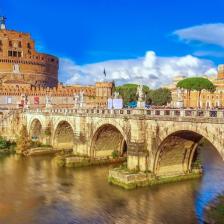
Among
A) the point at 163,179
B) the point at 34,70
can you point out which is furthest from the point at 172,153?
the point at 34,70

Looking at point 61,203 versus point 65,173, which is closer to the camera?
point 61,203

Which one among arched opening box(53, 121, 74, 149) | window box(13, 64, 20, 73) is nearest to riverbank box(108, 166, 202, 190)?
arched opening box(53, 121, 74, 149)

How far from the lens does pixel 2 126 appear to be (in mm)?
69250

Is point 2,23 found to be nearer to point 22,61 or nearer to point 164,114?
point 22,61

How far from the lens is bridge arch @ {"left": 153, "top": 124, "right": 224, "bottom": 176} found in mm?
30786

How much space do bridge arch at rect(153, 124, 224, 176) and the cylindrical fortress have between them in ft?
222

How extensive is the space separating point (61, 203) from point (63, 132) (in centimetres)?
2698

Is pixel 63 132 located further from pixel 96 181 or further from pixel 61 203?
pixel 61 203

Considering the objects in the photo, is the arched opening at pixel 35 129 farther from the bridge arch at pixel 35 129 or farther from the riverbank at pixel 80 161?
the riverbank at pixel 80 161

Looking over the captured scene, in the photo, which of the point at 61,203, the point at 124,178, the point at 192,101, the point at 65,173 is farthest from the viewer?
the point at 192,101

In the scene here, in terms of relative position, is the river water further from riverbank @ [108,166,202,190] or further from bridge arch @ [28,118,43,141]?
bridge arch @ [28,118,43,141]

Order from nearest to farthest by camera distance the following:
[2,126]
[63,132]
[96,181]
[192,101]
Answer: [96,181], [63,132], [2,126], [192,101]

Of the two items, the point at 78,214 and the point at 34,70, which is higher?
the point at 34,70

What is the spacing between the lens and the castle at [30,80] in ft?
267
